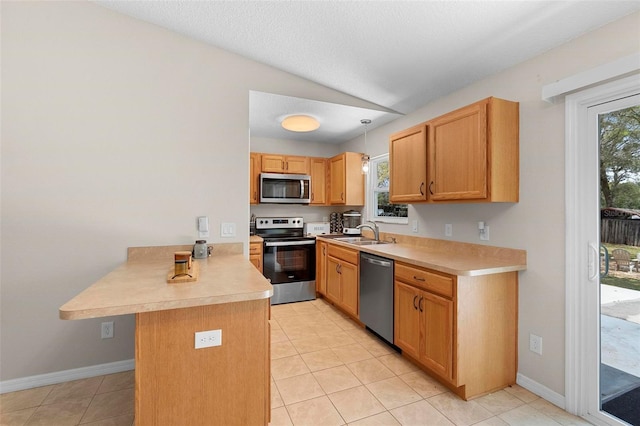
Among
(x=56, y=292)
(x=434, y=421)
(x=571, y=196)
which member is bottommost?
(x=434, y=421)

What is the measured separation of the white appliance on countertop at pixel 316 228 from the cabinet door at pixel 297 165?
0.81m

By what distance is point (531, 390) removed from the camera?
2.08 meters

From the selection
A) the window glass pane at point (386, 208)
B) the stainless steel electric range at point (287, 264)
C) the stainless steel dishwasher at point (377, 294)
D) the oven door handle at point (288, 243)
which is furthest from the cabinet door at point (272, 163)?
the stainless steel dishwasher at point (377, 294)

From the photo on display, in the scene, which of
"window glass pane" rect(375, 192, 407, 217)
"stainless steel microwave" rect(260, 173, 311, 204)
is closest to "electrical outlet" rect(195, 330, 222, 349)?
"window glass pane" rect(375, 192, 407, 217)

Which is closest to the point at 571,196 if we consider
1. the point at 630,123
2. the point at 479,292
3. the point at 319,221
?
the point at 630,123

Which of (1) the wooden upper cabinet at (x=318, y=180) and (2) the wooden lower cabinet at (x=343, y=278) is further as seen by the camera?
(1) the wooden upper cabinet at (x=318, y=180)

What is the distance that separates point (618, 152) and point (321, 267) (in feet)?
10.3

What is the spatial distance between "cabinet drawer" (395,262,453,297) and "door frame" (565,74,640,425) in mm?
734

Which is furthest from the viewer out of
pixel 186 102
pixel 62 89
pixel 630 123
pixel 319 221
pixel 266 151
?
pixel 319 221

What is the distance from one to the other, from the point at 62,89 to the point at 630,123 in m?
3.79

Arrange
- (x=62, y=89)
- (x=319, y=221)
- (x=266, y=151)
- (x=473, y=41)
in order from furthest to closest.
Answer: (x=319, y=221), (x=266, y=151), (x=62, y=89), (x=473, y=41)

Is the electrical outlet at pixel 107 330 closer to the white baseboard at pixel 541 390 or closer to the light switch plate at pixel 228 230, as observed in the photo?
the light switch plate at pixel 228 230

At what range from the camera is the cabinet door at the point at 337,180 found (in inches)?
170

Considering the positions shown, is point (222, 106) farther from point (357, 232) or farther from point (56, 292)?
point (357, 232)
